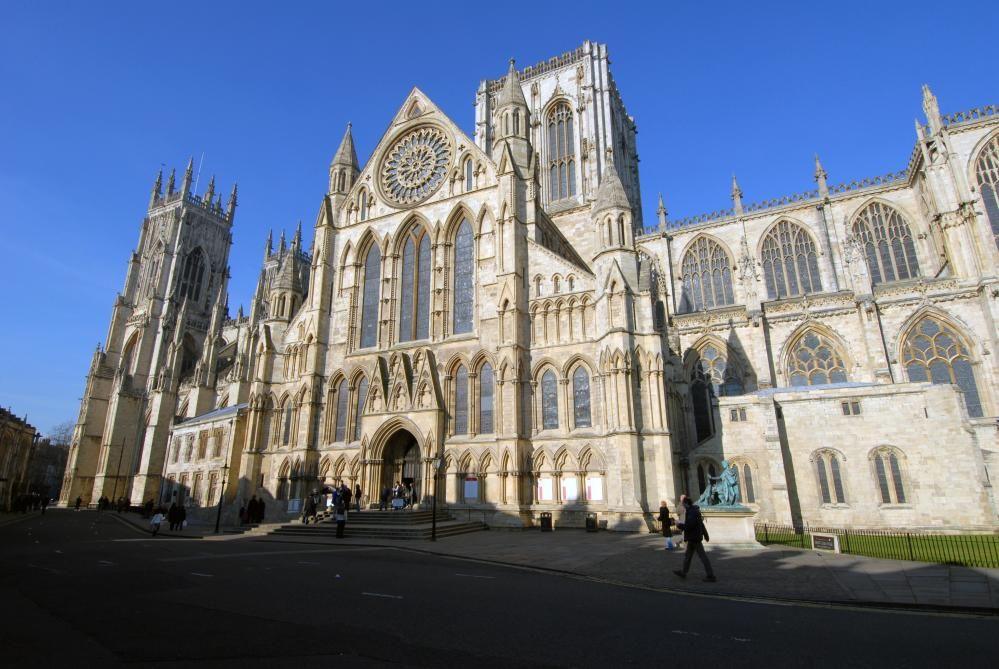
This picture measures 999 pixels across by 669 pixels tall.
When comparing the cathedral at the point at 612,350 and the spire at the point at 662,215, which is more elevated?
the spire at the point at 662,215

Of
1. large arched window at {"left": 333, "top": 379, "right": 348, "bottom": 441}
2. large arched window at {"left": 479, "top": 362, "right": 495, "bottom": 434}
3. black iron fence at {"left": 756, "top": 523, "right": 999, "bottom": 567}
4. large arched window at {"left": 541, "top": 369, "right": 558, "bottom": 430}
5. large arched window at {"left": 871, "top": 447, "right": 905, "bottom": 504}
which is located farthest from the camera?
large arched window at {"left": 333, "top": 379, "right": 348, "bottom": 441}

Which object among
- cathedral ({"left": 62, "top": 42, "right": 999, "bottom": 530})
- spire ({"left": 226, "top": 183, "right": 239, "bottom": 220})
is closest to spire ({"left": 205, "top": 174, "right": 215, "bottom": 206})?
spire ({"left": 226, "top": 183, "right": 239, "bottom": 220})

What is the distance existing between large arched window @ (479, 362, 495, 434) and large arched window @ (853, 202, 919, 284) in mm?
28319

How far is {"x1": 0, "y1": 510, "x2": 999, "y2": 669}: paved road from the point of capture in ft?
19.3

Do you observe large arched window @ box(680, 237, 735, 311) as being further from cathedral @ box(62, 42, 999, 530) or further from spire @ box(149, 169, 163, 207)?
spire @ box(149, 169, 163, 207)

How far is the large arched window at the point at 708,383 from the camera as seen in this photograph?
33281 millimetres

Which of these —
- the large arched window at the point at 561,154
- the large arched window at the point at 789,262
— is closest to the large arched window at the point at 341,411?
the large arched window at the point at 561,154

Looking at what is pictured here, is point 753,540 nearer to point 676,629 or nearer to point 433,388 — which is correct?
point 676,629

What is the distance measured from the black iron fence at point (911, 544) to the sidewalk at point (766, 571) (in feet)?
4.51

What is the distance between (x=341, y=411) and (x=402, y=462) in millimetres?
4840

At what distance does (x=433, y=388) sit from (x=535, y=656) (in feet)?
70.1

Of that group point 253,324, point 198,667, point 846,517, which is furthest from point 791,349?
point 253,324

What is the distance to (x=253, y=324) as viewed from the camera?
56.4 m

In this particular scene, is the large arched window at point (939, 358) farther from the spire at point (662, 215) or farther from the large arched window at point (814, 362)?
the spire at point (662, 215)
